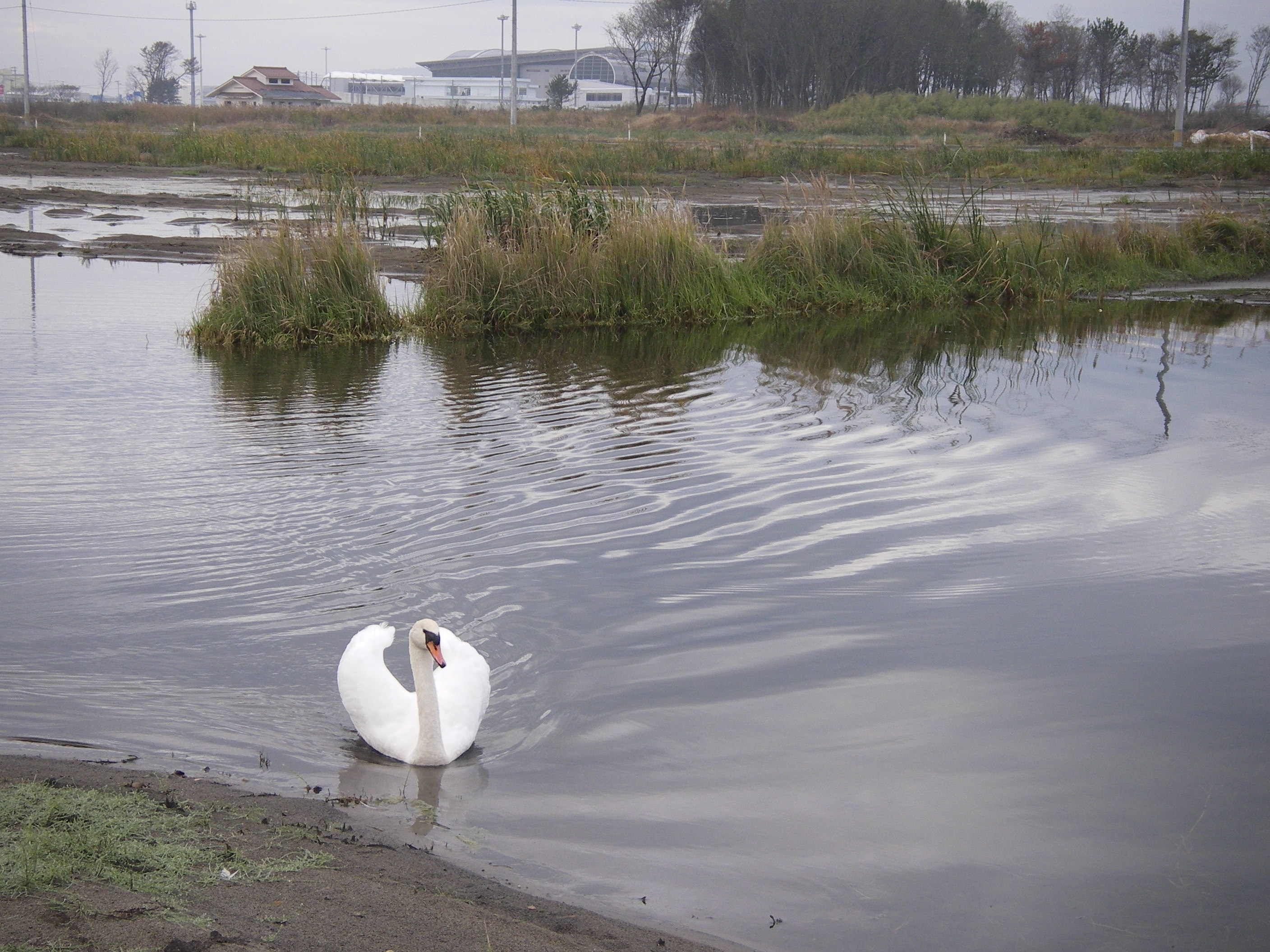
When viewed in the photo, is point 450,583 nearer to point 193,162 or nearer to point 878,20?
point 193,162

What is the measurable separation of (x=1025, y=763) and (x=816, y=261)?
12272mm

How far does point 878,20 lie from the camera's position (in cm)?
8200

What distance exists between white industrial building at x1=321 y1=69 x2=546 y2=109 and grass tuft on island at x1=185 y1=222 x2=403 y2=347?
10777 cm

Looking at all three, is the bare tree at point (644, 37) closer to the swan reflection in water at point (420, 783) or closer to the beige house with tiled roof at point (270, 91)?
the beige house with tiled roof at point (270, 91)

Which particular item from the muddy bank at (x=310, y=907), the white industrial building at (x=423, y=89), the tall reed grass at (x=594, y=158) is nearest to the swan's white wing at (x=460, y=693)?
the muddy bank at (x=310, y=907)

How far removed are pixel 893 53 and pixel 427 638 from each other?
87.8 meters

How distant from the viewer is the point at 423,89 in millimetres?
141875

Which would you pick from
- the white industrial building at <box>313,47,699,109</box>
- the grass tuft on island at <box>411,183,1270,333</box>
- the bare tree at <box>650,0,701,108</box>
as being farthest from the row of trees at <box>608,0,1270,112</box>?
the grass tuft on island at <box>411,183,1270,333</box>

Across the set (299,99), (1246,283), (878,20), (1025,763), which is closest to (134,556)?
(1025,763)

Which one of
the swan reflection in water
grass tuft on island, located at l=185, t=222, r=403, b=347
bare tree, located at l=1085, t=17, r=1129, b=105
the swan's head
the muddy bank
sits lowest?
the swan reflection in water

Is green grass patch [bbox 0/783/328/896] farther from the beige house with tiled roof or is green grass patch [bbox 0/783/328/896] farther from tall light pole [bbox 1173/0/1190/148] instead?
the beige house with tiled roof

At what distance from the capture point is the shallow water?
364cm

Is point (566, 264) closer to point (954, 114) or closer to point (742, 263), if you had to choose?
point (742, 263)

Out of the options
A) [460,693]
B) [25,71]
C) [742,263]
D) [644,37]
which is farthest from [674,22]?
[460,693]
